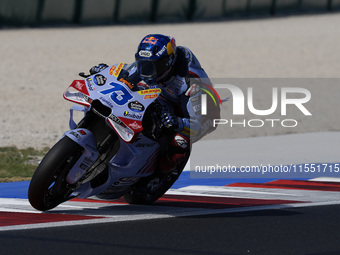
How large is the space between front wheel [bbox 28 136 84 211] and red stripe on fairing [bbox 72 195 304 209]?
950 millimetres

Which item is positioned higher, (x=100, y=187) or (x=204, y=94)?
(x=204, y=94)

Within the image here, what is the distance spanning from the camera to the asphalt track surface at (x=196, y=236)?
19.4 ft

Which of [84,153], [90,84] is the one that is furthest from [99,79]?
[84,153]

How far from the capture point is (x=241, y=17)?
31.0 m

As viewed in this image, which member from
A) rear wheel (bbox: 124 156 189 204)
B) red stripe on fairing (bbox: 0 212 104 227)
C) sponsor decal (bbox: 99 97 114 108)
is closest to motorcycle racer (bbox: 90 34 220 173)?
rear wheel (bbox: 124 156 189 204)

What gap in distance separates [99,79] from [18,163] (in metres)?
3.59

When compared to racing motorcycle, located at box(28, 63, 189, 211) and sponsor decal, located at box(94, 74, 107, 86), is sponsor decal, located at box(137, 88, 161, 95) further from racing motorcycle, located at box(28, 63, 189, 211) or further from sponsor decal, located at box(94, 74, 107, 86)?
sponsor decal, located at box(94, 74, 107, 86)

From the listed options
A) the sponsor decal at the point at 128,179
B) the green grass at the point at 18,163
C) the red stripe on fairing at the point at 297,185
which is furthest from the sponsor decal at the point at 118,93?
the green grass at the point at 18,163

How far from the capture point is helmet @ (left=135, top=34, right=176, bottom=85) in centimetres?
706

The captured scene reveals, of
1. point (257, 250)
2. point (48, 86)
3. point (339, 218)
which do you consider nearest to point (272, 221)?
point (339, 218)

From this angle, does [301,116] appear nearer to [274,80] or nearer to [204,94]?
[274,80]

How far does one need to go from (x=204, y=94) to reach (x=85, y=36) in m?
18.4

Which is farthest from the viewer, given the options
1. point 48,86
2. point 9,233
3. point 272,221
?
point 48,86

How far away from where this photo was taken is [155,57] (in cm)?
704
